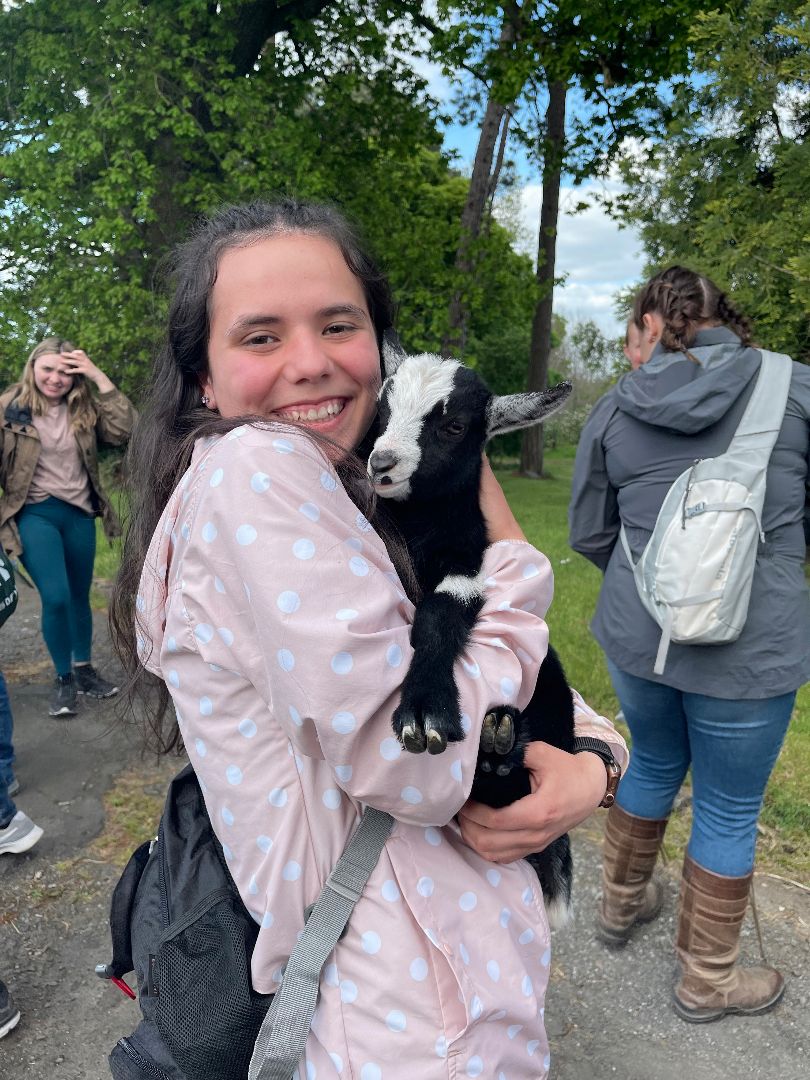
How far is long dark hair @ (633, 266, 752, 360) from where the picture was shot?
116 inches

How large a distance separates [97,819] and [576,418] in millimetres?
26642

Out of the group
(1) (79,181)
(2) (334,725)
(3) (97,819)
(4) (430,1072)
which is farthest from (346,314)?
(1) (79,181)

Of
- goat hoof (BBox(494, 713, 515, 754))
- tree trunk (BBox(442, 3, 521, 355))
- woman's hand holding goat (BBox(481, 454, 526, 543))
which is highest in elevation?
tree trunk (BBox(442, 3, 521, 355))

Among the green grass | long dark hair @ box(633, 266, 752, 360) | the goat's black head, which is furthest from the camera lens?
the green grass

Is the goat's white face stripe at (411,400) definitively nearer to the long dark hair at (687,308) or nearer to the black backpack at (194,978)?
the black backpack at (194,978)

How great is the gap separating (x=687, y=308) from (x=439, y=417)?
154 cm

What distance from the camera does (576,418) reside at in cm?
2884

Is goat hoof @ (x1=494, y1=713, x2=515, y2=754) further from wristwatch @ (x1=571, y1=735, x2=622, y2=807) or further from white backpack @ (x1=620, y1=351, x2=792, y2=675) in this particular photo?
white backpack @ (x1=620, y1=351, x2=792, y2=675)

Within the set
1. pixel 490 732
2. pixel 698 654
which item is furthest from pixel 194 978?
pixel 698 654

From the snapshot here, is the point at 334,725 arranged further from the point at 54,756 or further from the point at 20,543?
the point at 20,543

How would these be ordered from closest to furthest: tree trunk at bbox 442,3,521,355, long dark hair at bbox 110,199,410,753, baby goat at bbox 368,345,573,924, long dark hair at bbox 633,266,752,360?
1. baby goat at bbox 368,345,573,924
2. long dark hair at bbox 110,199,410,753
3. long dark hair at bbox 633,266,752,360
4. tree trunk at bbox 442,3,521,355

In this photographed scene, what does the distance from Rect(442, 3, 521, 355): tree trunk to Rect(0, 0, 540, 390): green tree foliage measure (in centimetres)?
21

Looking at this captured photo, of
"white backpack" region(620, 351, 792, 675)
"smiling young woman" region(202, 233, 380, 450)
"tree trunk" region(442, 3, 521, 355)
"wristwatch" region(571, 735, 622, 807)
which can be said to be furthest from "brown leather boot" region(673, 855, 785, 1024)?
"tree trunk" region(442, 3, 521, 355)

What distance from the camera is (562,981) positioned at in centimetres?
304
